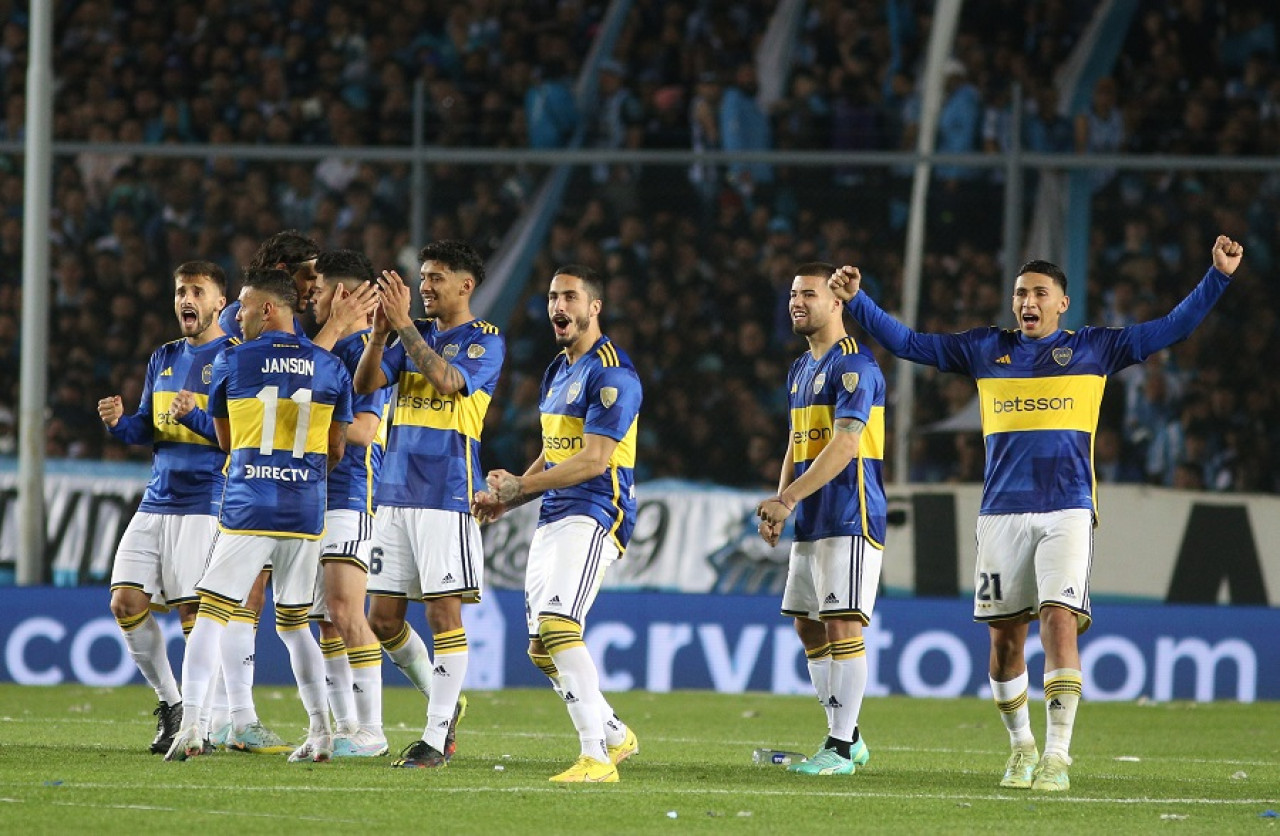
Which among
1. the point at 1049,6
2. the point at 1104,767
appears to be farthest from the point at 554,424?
the point at 1049,6

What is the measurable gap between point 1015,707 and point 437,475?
2661mm

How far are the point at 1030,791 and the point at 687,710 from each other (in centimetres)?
474

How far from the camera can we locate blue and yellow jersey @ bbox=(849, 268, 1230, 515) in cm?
775

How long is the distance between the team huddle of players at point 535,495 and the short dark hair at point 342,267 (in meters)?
0.02

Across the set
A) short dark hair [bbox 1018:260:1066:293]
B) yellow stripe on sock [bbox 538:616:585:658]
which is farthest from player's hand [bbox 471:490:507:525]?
short dark hair [bbox 1018:260:1066:293]

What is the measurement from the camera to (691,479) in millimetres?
14016

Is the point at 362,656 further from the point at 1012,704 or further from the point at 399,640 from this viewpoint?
the point at 1012,704

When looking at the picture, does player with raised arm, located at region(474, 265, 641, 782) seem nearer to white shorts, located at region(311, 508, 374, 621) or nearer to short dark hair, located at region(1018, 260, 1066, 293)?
white shorts, located at region(311, 508, 374, 621)

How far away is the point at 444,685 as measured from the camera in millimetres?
7938

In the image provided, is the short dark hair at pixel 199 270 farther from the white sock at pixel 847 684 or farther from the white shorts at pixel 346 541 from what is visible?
the white sock at pixel 847 684

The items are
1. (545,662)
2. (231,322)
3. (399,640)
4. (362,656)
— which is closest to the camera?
(545,662)

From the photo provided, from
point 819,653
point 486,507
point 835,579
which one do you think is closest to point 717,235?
point 819,653

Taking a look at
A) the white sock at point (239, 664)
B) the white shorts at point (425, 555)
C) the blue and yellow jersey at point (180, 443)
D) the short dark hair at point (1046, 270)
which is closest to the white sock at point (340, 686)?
the white sock at point (239, 664)

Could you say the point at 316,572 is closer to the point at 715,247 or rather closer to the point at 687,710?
the point at 687,710
